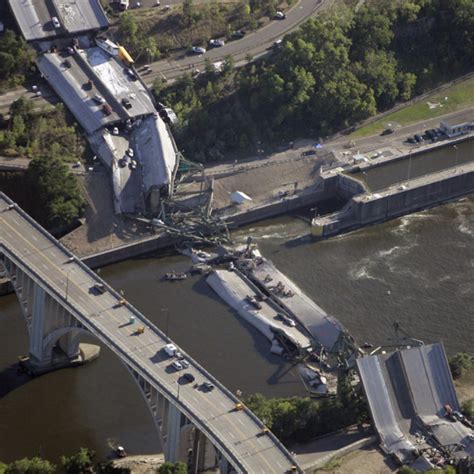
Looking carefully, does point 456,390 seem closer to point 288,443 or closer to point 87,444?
point 288,443

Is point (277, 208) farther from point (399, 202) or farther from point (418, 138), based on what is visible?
point (418, 138)

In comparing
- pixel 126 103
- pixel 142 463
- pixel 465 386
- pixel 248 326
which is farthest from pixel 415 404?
pixel 126 103

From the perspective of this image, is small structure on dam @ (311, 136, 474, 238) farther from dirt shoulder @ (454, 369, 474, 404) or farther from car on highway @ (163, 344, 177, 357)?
car on highway @ (163, 344, 177, 357)

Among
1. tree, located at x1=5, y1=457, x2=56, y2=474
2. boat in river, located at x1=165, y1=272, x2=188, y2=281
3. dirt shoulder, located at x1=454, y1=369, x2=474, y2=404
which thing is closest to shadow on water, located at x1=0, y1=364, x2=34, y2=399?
tree, located at x1=5, y1=457, x2=56, y2=474

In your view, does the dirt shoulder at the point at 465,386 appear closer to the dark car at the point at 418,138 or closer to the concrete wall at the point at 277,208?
the concrete wall at the point at 277,208

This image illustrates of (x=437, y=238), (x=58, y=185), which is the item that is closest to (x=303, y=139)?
(x=437, y=238)

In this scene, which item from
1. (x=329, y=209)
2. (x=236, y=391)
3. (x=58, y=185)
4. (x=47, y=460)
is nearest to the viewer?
(x=47, y=460)
